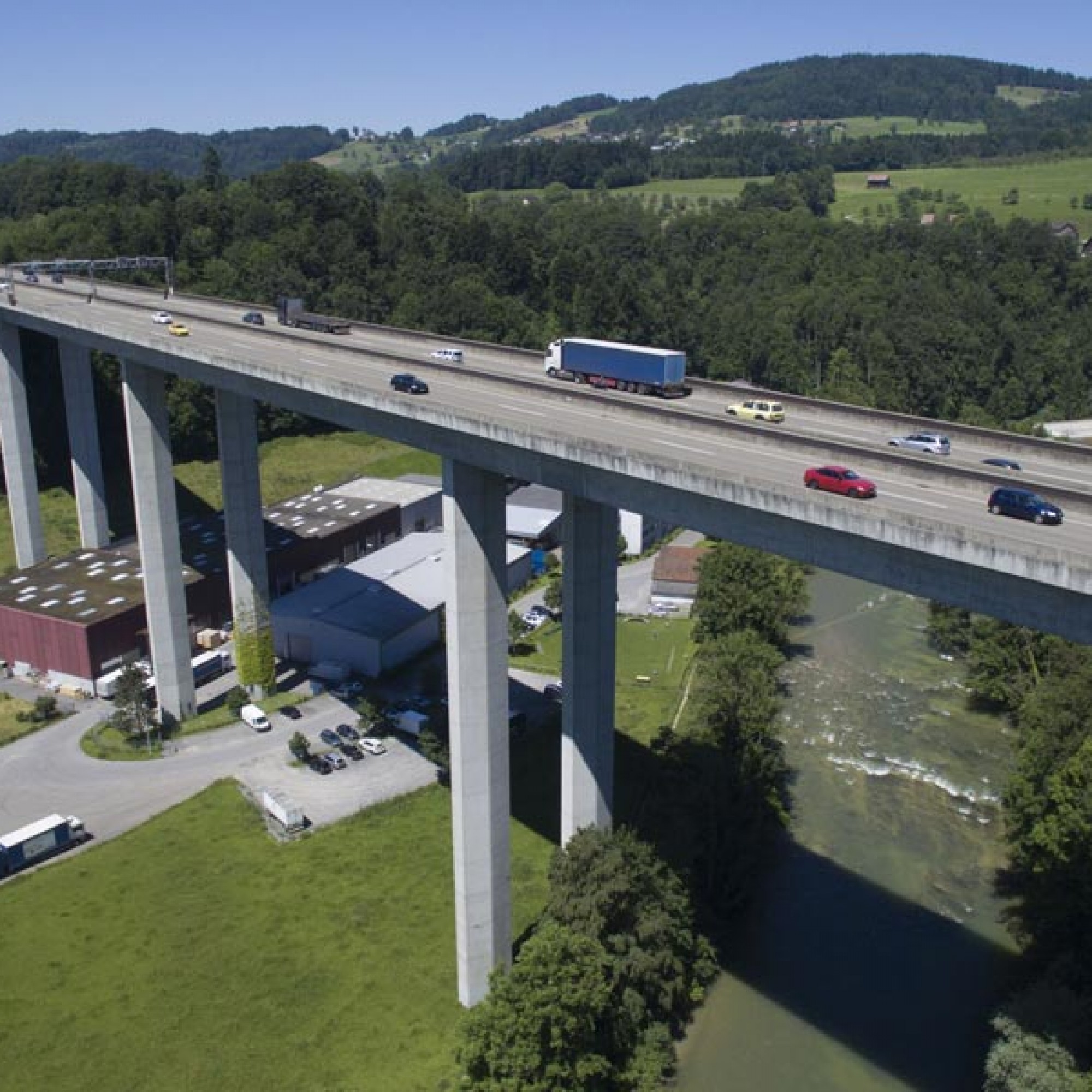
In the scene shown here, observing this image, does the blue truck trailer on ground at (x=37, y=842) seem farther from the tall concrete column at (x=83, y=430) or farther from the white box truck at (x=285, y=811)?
the tall concrete column at (x=83, y=430)

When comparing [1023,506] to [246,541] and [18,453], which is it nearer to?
[246,541]

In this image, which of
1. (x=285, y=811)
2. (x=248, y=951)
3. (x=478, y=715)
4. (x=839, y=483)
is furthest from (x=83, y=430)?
(x=839, y=483)

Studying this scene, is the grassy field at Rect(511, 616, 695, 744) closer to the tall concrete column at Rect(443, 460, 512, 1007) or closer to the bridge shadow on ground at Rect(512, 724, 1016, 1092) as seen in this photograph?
the bridge shadow on ground at Rect(512, 724, 1016, 1092)

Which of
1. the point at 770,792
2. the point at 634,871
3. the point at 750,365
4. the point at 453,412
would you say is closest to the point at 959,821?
the point at 770,792

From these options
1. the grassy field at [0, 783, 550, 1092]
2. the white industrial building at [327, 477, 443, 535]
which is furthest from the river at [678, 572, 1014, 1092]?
the white industrial building at [327, 477, 443, 535]

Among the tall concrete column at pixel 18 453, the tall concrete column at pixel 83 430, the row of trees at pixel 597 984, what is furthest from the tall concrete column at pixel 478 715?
the tall concrete column at pixel 18 453

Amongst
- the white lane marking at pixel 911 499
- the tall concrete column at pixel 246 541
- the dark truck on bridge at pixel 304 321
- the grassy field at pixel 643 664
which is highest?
the dark truck on bridge at pixel 304 321
